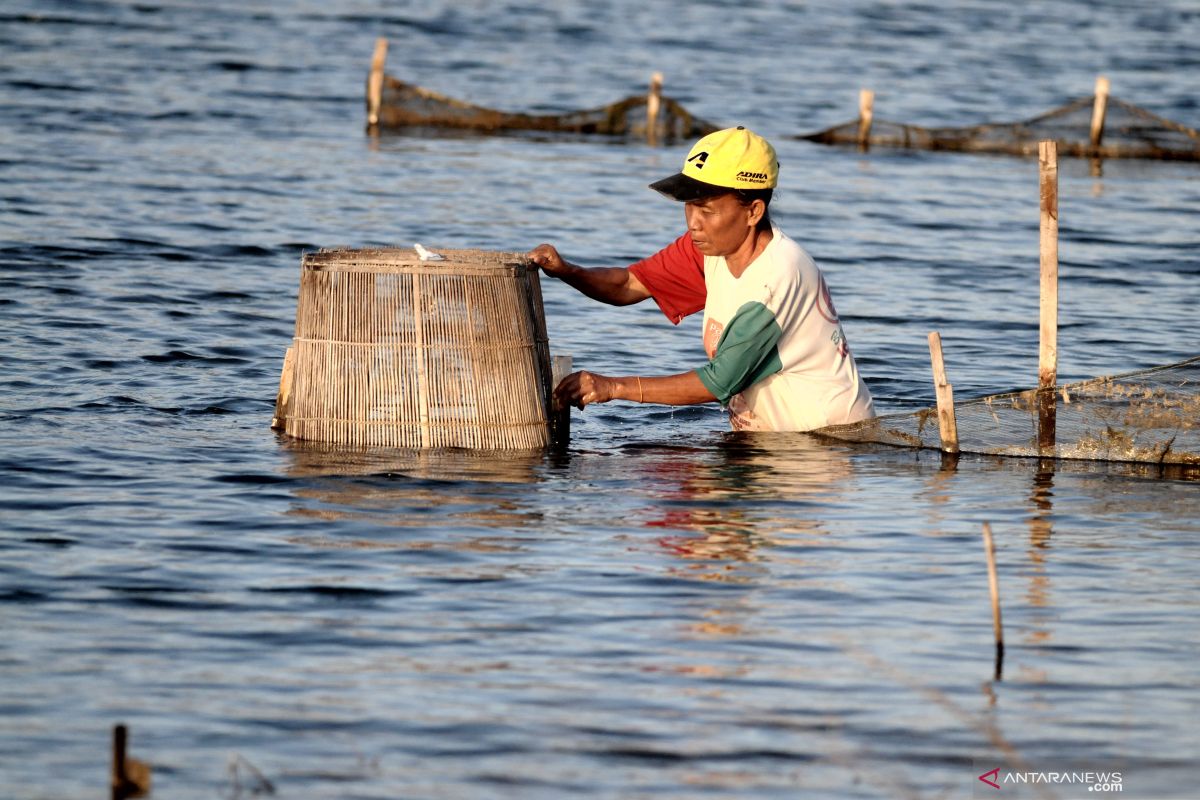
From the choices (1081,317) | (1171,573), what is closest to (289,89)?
(1081,317)

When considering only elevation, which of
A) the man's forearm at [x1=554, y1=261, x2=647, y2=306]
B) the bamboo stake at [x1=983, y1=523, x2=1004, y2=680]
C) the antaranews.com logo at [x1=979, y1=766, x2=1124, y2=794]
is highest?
the man's forearm at [x1=554, y1=261, x2=647, y2=306]

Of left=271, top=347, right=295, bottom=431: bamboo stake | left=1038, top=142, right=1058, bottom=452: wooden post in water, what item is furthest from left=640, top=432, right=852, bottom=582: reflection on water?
left=271, top=347, right=295, bottom=431: bamboo stake

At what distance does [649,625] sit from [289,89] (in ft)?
78.1

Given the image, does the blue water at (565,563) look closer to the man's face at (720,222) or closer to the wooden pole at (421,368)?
the wooden pole at (421,368)

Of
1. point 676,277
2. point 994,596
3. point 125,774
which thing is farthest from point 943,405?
point 125,774

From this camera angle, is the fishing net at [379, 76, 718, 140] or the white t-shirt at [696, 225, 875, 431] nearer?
the white t-shirt at [696, 225, 875, 431]

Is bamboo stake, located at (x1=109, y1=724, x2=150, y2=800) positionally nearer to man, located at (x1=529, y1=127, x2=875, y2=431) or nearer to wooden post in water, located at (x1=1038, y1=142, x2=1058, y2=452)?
man, located at (x1=529, y1=127, x2=875, y2=431)

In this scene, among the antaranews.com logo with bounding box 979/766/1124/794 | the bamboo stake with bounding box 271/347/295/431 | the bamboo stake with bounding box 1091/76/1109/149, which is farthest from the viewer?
the bamboo stake with bounding box 1091/76/1109/149

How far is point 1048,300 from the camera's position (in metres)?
8.72

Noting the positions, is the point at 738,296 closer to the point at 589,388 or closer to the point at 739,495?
the point at 589,388

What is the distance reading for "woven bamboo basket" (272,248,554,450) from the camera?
306 inches

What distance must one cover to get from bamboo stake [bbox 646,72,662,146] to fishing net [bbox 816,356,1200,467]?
56.4 feet

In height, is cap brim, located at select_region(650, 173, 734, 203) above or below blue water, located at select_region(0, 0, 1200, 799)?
above

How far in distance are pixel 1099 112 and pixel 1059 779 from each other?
71.8ft
